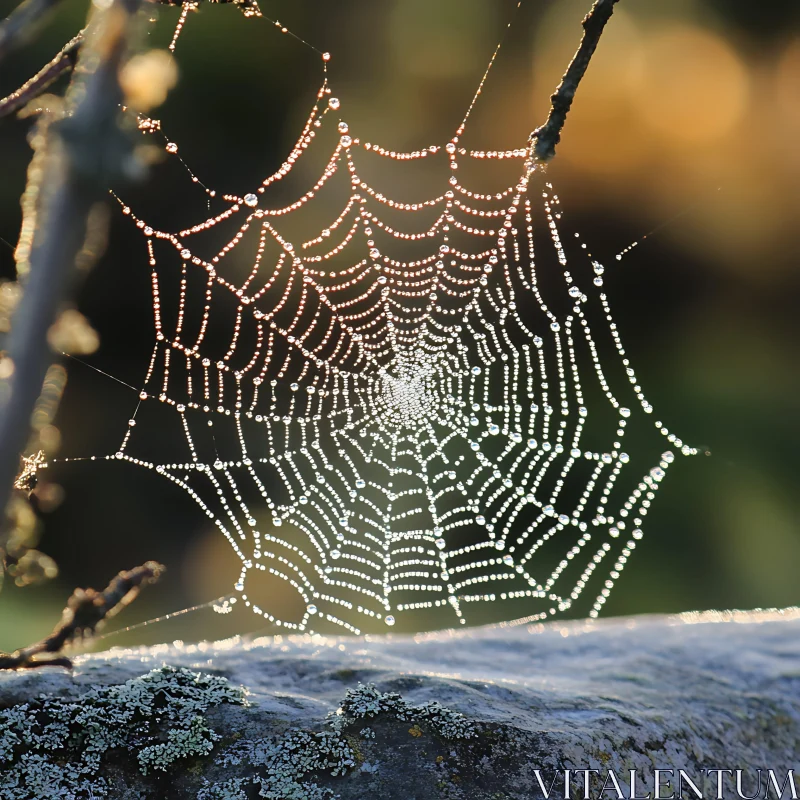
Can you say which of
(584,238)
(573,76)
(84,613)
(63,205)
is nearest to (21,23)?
(63,205)

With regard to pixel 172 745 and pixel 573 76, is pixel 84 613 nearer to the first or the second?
pixel 172 745

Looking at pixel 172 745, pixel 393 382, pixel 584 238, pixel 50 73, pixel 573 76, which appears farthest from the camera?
pixel 584 238

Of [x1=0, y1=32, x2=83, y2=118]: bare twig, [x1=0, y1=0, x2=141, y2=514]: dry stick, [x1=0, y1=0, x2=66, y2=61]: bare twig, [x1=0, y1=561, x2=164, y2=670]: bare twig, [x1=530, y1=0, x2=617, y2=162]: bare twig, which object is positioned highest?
[x1=530, y1=0, x2=617, y2=162]: bare twig

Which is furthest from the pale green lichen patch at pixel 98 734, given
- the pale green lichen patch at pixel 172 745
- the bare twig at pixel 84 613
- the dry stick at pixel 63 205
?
the dry stick at pixel 63 205

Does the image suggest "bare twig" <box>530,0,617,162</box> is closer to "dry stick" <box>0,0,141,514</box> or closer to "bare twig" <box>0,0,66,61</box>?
"bare twig" <box>0,0,66,61</box>

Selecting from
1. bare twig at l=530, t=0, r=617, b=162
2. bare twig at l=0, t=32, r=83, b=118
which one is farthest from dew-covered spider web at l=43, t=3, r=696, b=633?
bare twig at l=0, t=32, r=83, b=118

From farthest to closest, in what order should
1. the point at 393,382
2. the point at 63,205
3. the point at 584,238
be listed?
1. the point at 584,238
2. the point at 393,382
3. the point at 63,205
